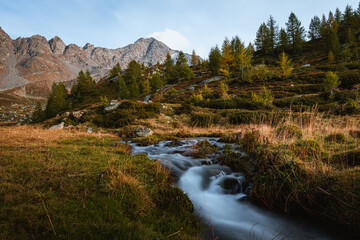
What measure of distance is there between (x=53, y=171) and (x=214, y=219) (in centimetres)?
376

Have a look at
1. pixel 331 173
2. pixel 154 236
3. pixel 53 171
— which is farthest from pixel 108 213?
pixel 331 173

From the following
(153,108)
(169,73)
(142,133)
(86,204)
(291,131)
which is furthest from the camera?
(169,73)

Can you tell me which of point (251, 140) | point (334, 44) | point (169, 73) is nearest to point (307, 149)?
point (251, 140)

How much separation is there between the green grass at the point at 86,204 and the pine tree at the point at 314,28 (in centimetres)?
10622

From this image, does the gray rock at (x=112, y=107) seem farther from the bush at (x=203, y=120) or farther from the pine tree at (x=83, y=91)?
the pine tree at (x=83, y=91)

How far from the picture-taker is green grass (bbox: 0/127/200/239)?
1938mm

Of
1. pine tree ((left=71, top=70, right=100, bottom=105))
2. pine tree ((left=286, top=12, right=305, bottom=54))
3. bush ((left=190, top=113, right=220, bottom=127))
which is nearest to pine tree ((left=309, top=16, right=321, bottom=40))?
pine tree ((left=286, top=12, right=305, bottom=54))

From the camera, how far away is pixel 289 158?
367cm

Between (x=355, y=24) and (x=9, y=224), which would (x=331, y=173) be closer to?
(x=9, y=224)

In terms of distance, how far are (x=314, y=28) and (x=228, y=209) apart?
108238 mm

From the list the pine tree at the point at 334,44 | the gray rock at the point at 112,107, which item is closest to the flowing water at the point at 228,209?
the gray rock at the point at 112,107

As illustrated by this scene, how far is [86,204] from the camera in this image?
2580mm

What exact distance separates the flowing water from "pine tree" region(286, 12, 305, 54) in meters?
80.0

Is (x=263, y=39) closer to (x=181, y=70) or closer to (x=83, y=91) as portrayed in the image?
(x=181, y=70)
